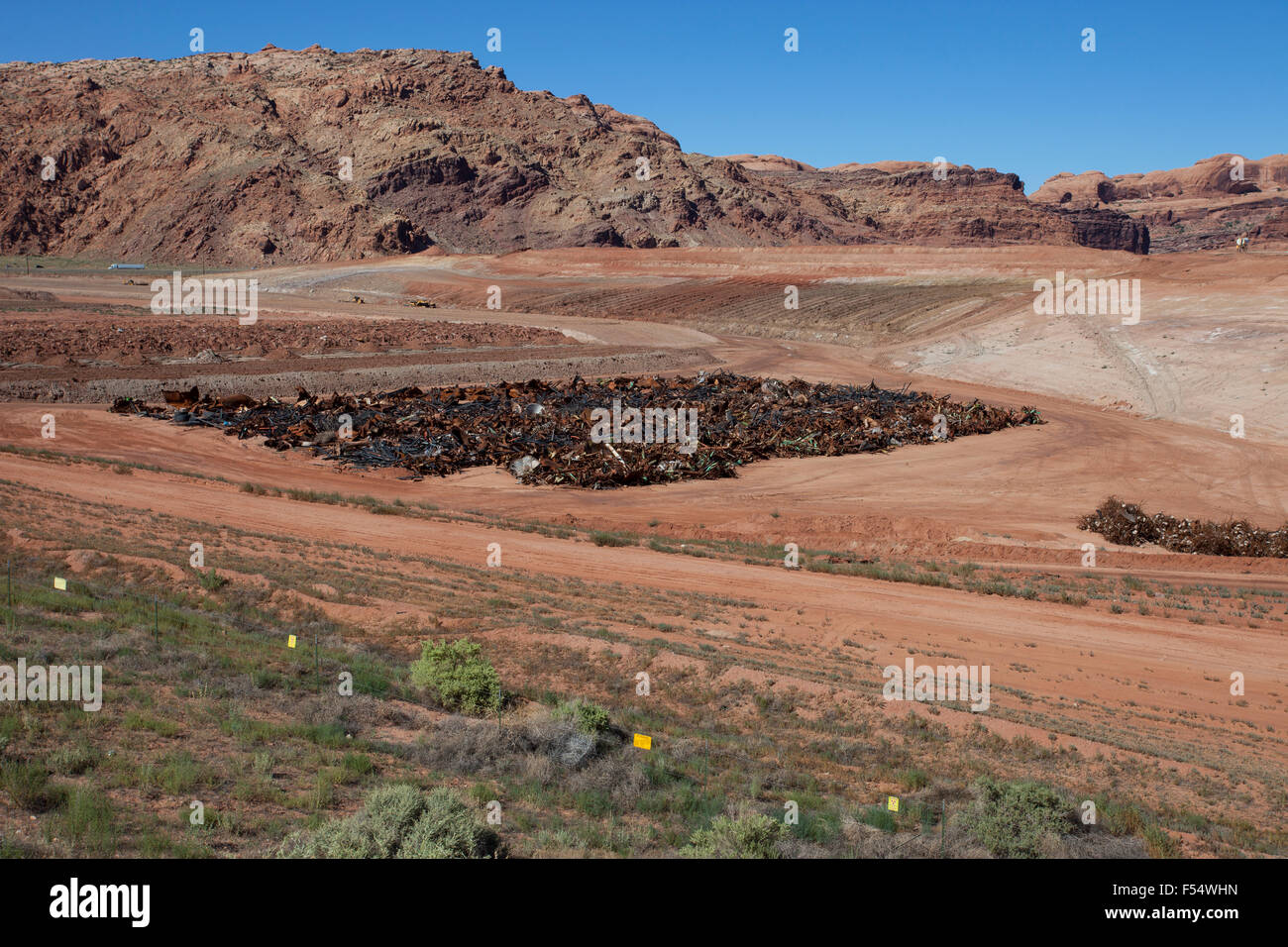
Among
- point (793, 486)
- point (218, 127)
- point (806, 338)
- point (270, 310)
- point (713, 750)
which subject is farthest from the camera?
point (218, 127)

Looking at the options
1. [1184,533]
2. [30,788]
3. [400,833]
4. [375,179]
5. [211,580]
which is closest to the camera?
[400,833]

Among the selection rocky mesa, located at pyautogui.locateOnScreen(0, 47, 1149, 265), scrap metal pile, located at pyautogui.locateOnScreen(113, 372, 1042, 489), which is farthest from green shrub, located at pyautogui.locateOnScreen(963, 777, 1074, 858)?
rocky mesa, located at pyautogui.locateOnScreen(0, 47, 1149, 265)

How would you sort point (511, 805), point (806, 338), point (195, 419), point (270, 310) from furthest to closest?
point (270, 310) < point (806, 338) < point (195, 419) < point (511, 805)

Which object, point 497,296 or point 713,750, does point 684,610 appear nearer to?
point 713,750

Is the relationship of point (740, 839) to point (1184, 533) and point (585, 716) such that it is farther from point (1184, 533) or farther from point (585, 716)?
point (1184, 533)

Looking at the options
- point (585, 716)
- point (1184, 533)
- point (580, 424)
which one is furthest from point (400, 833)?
point (580, 424)

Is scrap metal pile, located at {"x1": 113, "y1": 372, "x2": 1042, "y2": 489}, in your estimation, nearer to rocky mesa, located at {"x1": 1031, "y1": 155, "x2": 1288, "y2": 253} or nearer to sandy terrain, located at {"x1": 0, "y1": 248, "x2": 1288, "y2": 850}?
sandy terrain, located at {"x1": 0, "y1": 248, "x2": 1288, "y2": 850}
